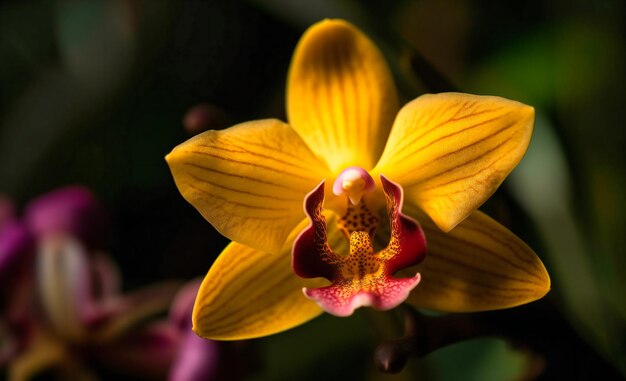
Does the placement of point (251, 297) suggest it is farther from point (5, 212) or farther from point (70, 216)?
point (5, 212)

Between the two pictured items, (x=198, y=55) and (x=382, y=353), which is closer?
(x=382, y=353)

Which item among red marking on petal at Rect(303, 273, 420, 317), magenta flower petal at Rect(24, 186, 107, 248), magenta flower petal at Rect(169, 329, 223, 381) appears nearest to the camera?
red marking on petal at Rect(303, 273, 420, 317)

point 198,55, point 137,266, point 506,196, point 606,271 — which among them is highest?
point 506,196

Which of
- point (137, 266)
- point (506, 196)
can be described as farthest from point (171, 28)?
point (506, 196)

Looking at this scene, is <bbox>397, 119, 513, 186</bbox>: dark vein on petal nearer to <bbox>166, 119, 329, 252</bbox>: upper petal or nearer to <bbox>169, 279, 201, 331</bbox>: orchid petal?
<bbox>166, 119, 329, 252</bbox>: upper petal

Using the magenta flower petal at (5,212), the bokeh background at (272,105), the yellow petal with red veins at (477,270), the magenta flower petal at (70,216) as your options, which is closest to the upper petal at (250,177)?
the yellow petal with red veins at (477,270)

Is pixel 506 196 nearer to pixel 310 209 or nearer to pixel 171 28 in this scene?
pixel 310 209

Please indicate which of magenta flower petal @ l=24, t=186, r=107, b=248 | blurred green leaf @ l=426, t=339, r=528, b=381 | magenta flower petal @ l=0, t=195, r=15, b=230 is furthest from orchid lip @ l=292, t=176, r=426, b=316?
magenta flower petal @ l=0, t=195, r=15, b=230
